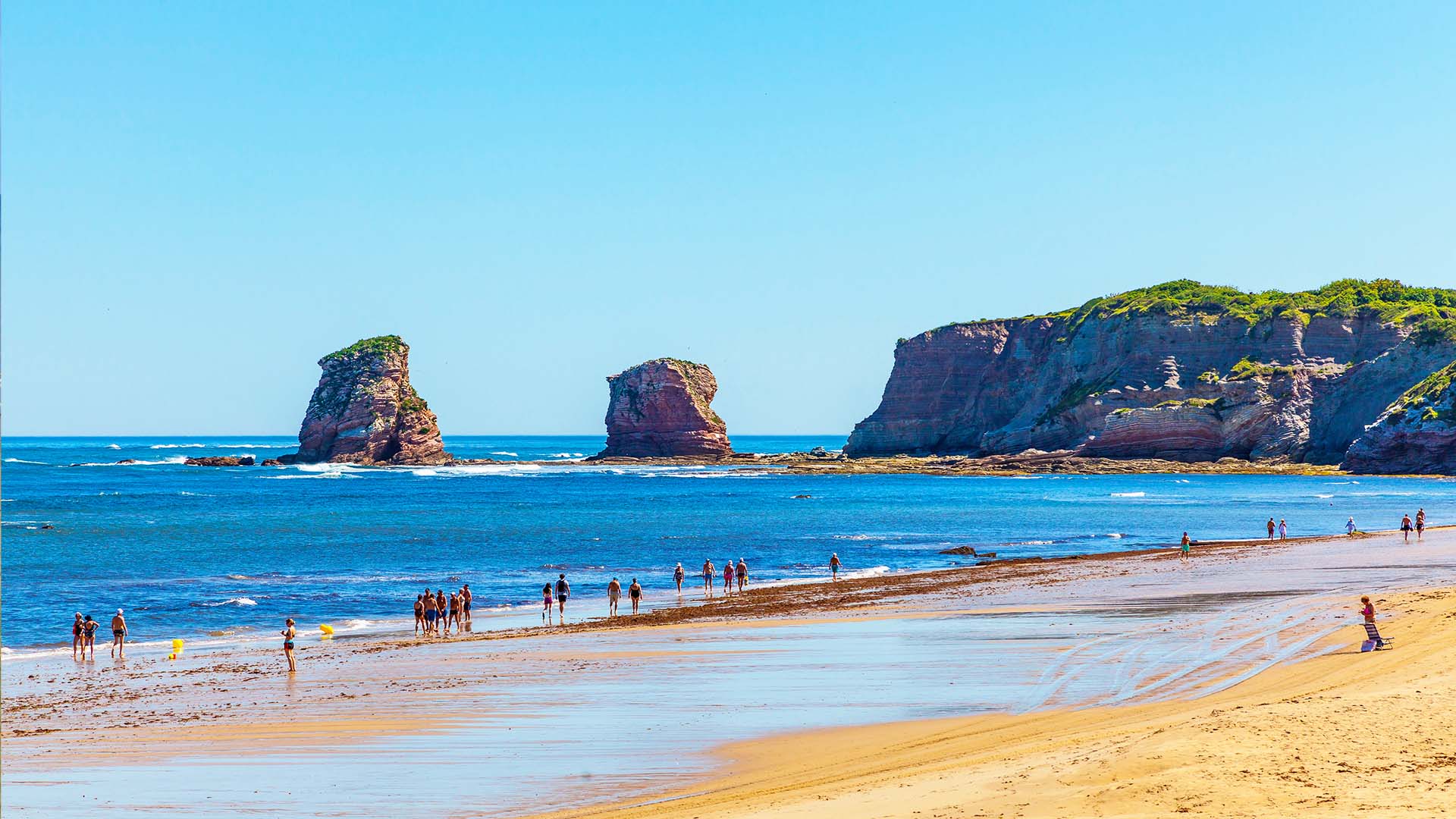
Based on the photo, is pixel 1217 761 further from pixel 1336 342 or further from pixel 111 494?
pixel 1336 342

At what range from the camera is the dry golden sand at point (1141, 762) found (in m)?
10.6

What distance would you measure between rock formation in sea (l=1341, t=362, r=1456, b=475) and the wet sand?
83940mm

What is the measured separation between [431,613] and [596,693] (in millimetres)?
10552

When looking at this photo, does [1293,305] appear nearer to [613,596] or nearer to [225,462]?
[613,596]

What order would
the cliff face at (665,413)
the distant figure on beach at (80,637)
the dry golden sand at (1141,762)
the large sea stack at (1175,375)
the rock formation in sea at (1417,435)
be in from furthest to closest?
the cliff face at (665,413) < the large sea stack at (1175,375) < the rock formation in sea at (1417,435) < the distant figure on beach at (80,637) < the dry golden sand at (1141,762)

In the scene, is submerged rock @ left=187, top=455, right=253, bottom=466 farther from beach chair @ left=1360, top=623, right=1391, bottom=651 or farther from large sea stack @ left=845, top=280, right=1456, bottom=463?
beach chair @ left=1360, top=623, right=1391, bottom=651

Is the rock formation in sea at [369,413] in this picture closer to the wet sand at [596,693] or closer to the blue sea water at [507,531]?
the blue sea water at [507,531]

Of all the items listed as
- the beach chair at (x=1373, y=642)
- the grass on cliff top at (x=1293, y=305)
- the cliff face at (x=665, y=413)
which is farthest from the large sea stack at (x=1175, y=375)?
the beach chair at (x=1373, y=642)

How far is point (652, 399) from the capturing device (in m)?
169

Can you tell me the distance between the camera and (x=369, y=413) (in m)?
→ 146

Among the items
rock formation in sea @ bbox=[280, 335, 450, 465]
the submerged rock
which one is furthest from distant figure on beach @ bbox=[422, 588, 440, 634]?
the submerged rock

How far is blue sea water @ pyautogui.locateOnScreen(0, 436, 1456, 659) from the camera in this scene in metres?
37.2

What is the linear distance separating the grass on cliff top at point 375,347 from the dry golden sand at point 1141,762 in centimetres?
13630

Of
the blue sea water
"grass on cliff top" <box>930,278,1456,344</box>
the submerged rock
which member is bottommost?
the blue sea water
